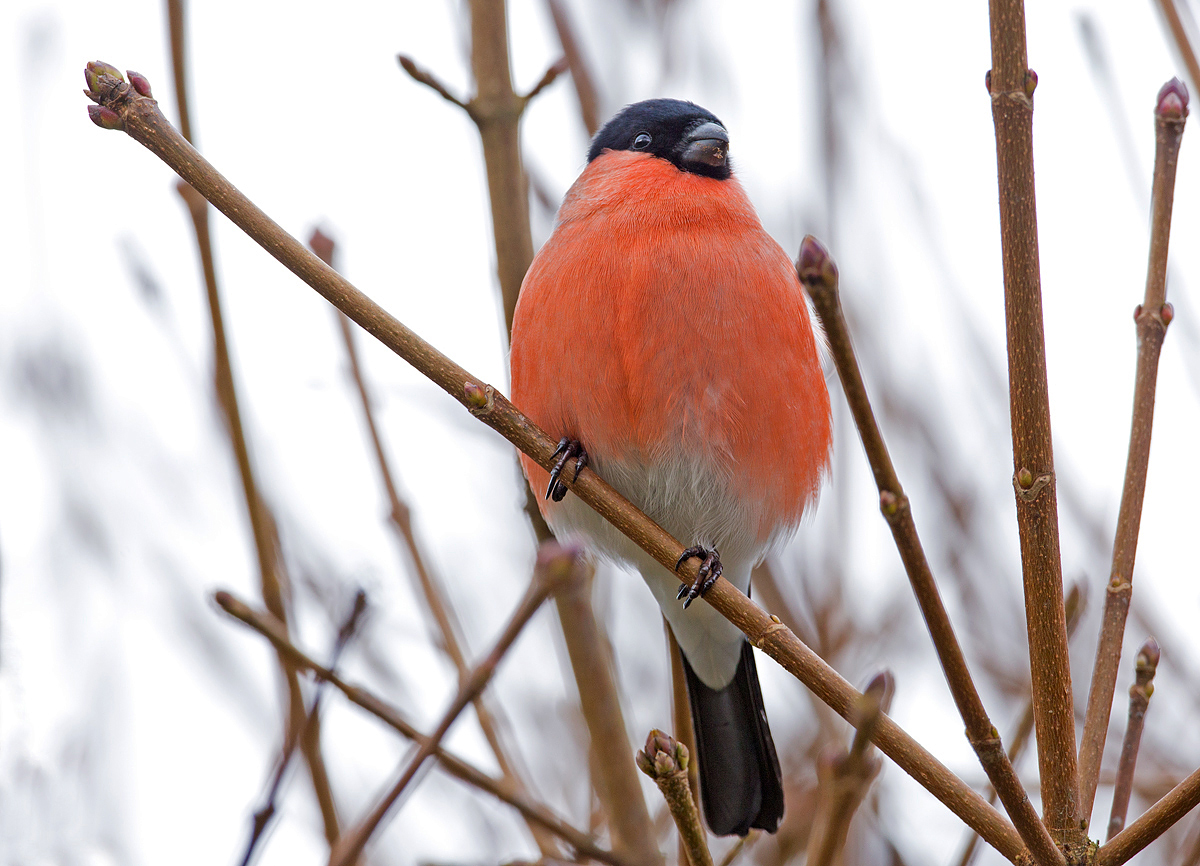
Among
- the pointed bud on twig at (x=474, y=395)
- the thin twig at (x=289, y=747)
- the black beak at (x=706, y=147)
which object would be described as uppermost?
the black beak at (x=706, y=147)

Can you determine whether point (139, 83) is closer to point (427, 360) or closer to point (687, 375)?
point (427, 360)

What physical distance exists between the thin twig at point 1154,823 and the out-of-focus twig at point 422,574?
53.9 inches

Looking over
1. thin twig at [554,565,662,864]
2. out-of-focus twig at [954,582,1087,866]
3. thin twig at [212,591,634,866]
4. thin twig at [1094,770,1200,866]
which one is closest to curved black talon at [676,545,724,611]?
thin twig at [554,565,662,864]

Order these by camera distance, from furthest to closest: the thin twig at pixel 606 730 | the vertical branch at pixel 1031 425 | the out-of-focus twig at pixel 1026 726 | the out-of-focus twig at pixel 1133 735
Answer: the thin twig at pixel 606 730, the out-of-focus twig at pixel 1026 726, the out-of-focus twig at pixel 1133 735, the vertical branch at pixel 1031 425

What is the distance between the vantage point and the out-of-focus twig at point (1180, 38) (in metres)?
2.38

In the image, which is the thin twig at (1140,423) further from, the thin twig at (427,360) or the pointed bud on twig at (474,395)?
the pointed bud on twig at (474,395)

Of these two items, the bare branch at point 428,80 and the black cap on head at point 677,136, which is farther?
the black cap on head at point 677,136

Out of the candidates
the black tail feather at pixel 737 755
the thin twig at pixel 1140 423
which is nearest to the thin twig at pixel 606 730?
the black tail feather at pixel 737 755

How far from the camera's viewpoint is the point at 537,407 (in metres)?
2.95

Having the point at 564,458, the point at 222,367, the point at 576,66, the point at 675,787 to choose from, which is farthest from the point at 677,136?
the point at 675,787

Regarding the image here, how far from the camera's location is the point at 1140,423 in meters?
2.05

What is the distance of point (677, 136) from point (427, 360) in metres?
1.72

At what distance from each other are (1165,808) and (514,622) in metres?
1.01

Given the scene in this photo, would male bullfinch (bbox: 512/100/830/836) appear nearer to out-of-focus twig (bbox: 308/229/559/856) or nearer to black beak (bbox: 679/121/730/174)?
black beak (bbox: 679/121/730/174)
